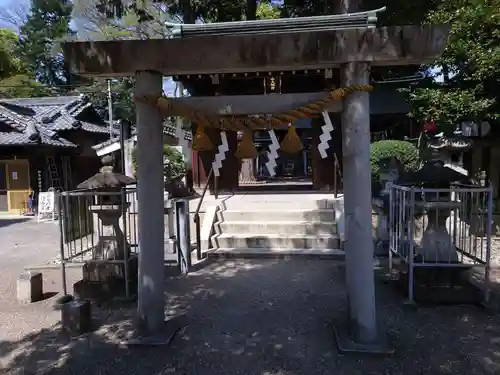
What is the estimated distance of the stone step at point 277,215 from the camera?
8.95m

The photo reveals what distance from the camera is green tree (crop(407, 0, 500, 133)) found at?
311 inches

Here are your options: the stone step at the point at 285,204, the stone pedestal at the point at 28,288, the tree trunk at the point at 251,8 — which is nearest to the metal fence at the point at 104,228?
the stone pedestal at the point at 28,288

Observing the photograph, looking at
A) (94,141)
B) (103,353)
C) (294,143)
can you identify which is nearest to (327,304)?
(294,143)

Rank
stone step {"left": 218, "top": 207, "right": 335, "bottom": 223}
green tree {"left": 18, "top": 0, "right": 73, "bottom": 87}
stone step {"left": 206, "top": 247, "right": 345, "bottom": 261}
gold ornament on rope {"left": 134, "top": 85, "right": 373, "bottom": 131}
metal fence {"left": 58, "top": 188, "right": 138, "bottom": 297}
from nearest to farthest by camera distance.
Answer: gold ornament on rope {"left": 134, "top": 85, "right": 373, "bottom": 131} → metal fence {"left": 58, "top": 188, "right": 138, "bottom": 297} → stone step {"left": 206, "top": 247, "right": 345, "bottom": 261} → stone step {"left": 218, "top": 207, "right": 335, "bottom": 223} → green tree {"left": 18, "top": 0, "right": 73, "bottom": 87}

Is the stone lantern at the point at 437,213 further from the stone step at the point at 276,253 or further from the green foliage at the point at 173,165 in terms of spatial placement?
the green foliage at the point at 173,165

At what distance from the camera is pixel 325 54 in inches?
158

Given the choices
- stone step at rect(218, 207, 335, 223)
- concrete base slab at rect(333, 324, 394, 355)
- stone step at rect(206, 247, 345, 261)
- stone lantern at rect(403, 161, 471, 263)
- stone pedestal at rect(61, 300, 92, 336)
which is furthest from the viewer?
stone step at rect(218, 207, 335, 223)

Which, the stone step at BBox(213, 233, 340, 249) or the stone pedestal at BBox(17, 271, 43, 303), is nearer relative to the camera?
the stone pedestal at BBox(17, 271, 43, 303)

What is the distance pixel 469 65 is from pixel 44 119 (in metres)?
18.6

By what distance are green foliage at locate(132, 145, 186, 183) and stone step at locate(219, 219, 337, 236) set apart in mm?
7564

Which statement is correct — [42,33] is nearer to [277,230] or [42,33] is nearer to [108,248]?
[277,230]

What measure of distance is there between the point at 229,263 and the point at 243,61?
176 inches

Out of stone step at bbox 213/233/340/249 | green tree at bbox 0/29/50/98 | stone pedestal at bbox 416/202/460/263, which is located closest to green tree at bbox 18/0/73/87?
green tree at bbox 0/29/50/98

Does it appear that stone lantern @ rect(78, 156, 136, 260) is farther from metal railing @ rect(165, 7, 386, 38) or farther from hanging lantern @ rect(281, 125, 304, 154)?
hanging lantern @ rect(281, 125, 304, 154)
